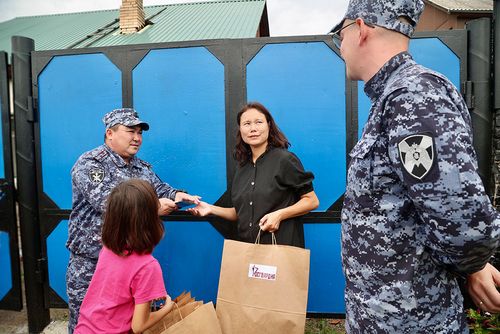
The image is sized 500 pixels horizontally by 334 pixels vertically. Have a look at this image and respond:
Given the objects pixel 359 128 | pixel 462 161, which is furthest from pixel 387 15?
pixel 359 128

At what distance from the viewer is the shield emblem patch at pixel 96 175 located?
A: 6.64 feet

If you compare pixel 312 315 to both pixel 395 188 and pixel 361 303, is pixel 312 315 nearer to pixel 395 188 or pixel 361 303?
pixel 361 303

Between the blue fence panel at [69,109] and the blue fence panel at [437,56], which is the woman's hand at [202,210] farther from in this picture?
A: the blue fence panel at [437,56]

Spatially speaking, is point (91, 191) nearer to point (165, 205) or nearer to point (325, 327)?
point (165, 205)

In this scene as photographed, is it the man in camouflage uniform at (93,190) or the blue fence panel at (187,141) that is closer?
→ the man in camouflage uniform at (93,190)

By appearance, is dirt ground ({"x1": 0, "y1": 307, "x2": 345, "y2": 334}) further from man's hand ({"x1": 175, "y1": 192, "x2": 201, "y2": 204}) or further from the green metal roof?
the green metal roof

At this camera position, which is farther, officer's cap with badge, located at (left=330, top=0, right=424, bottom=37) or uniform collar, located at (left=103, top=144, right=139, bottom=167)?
uniform collar, located at (left=103, top=144, right=139, bottom=167)

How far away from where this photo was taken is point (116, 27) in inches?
361

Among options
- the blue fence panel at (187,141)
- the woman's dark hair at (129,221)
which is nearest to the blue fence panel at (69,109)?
the blue fence panel at (187,141)

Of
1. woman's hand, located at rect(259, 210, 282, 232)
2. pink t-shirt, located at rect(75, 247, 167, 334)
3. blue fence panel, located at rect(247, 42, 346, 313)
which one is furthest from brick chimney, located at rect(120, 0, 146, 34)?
pink t-shirt, located at rect(75, 247, 167, 334)

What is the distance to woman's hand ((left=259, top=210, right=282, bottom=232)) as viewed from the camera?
192cm

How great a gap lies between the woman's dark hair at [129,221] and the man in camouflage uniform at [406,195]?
2.75 feet

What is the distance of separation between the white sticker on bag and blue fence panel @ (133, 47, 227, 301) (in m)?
1.08

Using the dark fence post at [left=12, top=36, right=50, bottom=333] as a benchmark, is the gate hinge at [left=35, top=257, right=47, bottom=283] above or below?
below
